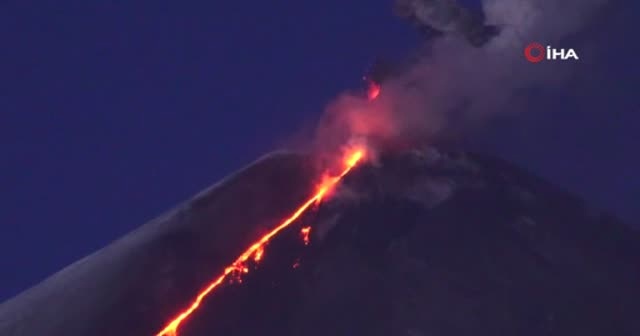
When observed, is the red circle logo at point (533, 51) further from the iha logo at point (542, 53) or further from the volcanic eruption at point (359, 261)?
the volcanic eruption at point (359, 261)

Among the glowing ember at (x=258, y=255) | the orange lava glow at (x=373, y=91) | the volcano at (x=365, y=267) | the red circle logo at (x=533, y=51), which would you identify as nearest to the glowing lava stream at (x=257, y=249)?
the glowing ember at (x=258, y=255)

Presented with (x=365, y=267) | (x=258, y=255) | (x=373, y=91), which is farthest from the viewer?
(x=373, y=91)

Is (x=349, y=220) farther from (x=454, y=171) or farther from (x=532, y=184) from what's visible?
(x=532, y=184)

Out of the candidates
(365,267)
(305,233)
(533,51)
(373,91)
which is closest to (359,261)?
(365,267)

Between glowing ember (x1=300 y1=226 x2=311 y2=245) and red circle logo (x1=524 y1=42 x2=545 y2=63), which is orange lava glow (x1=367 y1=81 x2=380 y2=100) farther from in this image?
red circle logo (x1=524 y1=42 x2=545 y2=63)

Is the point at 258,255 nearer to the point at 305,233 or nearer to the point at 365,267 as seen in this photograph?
the point at 305,233

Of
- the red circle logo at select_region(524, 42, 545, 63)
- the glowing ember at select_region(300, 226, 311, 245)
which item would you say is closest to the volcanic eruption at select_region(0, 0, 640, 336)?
the glowing ember at select_region(300, 226, 311, 245)

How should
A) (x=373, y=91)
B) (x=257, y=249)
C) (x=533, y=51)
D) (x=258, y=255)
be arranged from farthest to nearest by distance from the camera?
(x=533, y=51) < (x=373, y=91) < (x=257, y=249) < (x=258, y=255)
